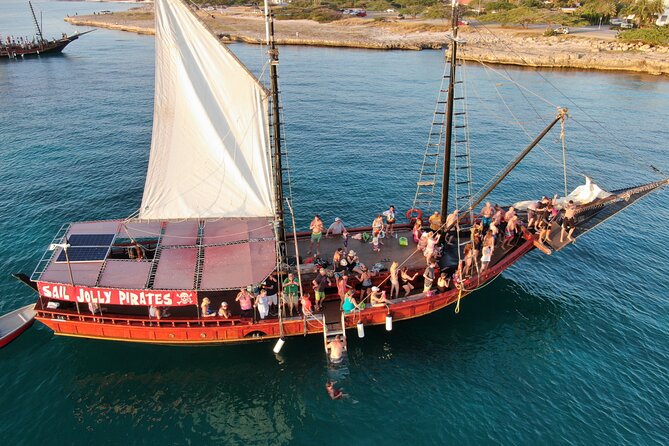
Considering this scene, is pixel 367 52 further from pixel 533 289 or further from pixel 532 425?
pixel 532 425

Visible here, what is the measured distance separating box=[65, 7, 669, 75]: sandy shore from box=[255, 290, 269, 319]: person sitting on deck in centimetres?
4676

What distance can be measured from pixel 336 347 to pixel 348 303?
2169 mm

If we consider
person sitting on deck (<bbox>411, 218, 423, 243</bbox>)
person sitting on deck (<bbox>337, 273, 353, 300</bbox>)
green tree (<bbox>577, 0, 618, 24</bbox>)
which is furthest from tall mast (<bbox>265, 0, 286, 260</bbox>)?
green tree (<bbox>577, 0, 618, 24</bbox>)

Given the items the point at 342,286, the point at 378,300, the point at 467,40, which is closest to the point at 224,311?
the point at 342,286

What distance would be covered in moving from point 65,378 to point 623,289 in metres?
32.3

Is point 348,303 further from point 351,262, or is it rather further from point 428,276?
point 428,276

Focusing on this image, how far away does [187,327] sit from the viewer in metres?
22.7

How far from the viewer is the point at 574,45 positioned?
330ft

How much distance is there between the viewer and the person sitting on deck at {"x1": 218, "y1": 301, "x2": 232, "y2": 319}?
22.5 meters

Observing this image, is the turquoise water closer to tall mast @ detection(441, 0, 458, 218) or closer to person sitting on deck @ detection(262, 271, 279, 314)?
person sitting on deck @ detection(262, 271, 279, 314)

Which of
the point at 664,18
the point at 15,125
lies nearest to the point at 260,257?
the point at 15,125

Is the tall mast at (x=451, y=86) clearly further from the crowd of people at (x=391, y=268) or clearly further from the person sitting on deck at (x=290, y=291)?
the person sitting on deck at (x=290, y=291)

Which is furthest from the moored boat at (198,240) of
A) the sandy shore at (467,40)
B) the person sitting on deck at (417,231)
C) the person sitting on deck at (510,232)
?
the sandy shore at (467,40)

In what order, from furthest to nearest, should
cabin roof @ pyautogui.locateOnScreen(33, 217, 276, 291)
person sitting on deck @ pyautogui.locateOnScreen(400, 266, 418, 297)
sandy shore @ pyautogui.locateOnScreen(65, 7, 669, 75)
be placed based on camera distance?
sandy shore @ pyautogui.locateOnScreen(65, 7, 669, 75)
person sitting on deck @ pyautogui.locateOnScreen(400, 266, 418, 297)
cabin roof @ pyautogui.locateOnScreen(33, 217, 276, 291)
